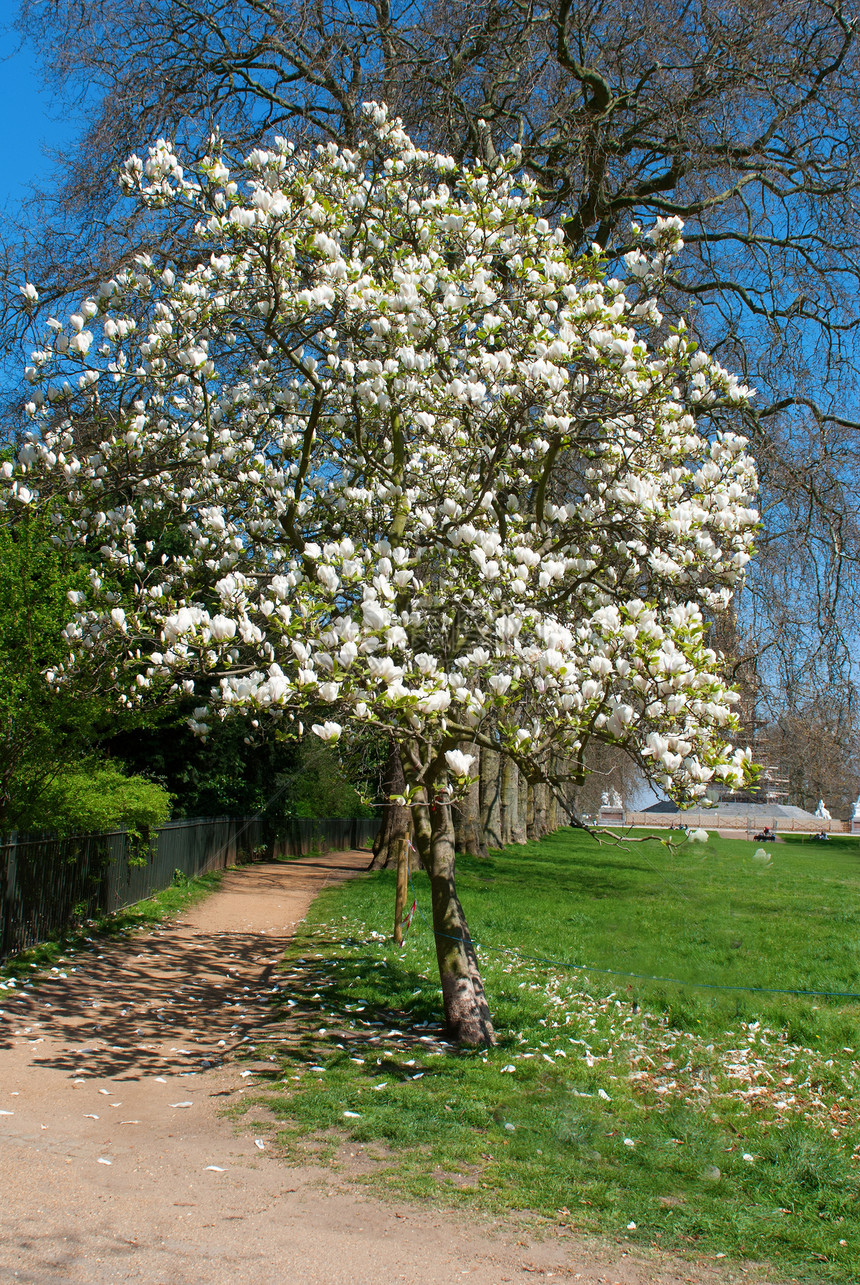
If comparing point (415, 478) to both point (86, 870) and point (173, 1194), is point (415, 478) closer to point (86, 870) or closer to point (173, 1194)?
point (173, 1194)

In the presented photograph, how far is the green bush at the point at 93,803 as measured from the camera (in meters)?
9.16

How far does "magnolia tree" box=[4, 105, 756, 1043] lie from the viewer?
4.74m

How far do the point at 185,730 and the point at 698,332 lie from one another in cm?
1195

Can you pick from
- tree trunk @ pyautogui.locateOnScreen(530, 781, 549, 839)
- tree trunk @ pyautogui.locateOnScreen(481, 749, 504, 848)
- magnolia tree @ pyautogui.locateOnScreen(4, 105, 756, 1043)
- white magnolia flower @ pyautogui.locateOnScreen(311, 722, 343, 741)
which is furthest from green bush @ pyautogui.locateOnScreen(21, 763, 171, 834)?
tree trunk @ pyautogui.locateOnScreen(530, 781, 549, 839)

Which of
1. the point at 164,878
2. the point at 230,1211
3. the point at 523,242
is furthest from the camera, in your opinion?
the point at 164,878

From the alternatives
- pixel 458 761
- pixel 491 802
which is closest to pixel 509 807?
pixel 491 802

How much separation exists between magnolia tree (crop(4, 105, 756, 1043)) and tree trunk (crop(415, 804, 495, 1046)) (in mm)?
22

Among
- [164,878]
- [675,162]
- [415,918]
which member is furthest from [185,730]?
[675,162]

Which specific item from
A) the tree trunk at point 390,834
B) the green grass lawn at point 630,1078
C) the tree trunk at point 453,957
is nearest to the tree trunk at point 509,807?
the tree trunk at point 390,834

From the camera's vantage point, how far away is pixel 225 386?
321 inches

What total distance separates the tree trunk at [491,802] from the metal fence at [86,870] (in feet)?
20.7

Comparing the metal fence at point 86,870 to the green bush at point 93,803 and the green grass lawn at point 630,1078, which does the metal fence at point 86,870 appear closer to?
the green bush at point 93,803

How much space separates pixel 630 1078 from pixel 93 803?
→ 6111 mm

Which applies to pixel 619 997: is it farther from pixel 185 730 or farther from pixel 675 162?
pixel 185 730
